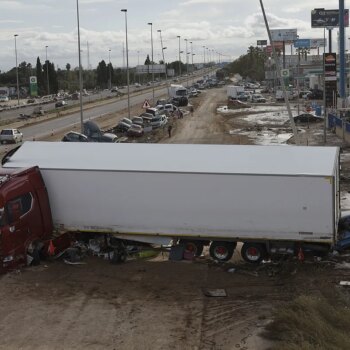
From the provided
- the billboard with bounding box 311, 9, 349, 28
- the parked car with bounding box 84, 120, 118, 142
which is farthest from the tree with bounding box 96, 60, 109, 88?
the parked car with bounding box 84, 120, 118, 142

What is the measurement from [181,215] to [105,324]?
12.9 ft

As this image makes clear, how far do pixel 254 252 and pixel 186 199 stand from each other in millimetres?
2203

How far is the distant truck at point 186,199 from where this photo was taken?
45.2 feet

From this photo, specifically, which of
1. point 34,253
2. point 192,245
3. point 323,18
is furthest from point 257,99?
point 34,253

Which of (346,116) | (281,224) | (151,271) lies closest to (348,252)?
(281,224)

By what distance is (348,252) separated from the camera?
15.2 m

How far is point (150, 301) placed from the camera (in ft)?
41.5

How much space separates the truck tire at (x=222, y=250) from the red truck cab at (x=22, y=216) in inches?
170

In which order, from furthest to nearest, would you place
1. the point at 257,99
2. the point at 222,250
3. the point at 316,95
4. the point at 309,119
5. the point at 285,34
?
the point at 285,34 < the point at 257,99 < the point at 316,95 < the point at 309,119 < the point at 222,250

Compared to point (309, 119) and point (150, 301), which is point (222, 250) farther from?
point (309, 119)

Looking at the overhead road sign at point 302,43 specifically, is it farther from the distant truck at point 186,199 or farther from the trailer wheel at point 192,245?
the trailer wheel at point 192,245

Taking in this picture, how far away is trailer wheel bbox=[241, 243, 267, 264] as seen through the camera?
14648mm

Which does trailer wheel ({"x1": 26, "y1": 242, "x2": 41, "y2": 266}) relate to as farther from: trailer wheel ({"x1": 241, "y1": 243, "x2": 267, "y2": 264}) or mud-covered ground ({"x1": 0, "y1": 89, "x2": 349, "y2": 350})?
trailer wheel ({"x1": 241, "y1": 243, "x2": 267, "y2": 264})

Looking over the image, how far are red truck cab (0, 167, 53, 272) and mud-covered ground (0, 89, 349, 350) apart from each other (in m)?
0.53
